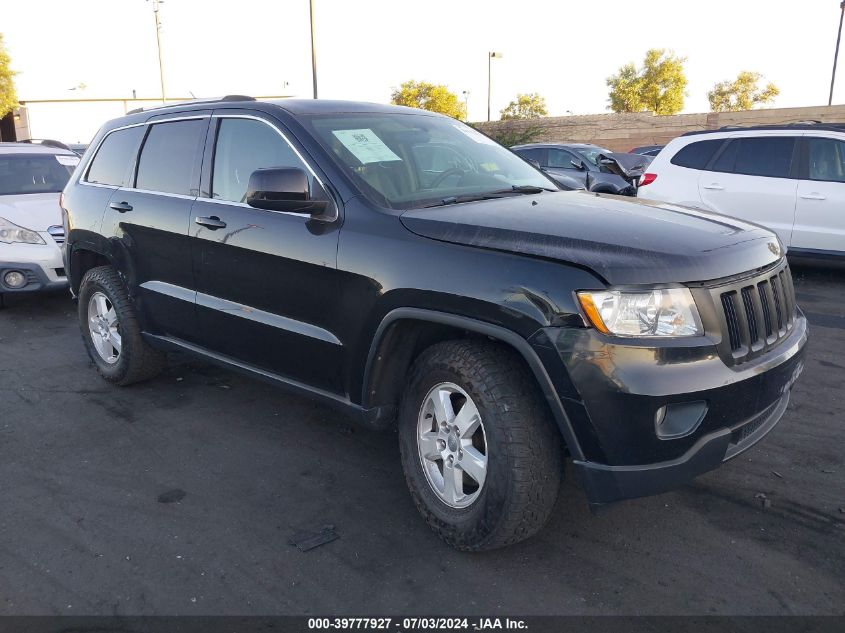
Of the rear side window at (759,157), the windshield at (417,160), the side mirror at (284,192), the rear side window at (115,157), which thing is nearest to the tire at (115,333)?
the rear side window at (115,157)

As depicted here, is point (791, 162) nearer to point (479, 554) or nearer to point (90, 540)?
point (479, 554)

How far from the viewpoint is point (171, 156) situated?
443 cm

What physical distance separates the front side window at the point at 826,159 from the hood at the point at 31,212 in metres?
8.10

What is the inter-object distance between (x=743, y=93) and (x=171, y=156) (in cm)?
4824

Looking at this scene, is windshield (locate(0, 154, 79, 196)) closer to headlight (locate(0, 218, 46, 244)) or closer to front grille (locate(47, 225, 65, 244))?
headlight (locate(0, 218, 46, 244))

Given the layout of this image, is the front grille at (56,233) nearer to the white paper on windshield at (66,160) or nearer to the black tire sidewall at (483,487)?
the white paper on windshield at (66,160)

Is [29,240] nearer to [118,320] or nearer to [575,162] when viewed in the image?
[118,320]

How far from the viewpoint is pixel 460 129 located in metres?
4.34

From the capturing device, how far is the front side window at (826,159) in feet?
25.6

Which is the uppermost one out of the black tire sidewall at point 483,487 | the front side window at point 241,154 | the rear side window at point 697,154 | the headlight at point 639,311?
the front side window at point 241,154

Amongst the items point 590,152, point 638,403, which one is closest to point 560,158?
point 590,152

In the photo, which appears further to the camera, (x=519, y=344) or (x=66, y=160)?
(x=66, y=160)

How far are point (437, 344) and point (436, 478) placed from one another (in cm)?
60

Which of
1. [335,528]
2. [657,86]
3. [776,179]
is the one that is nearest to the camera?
[335,528]
